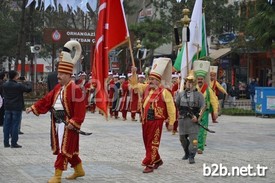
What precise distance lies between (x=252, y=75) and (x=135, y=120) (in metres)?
27.0

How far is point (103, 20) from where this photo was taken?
11586 millimetres

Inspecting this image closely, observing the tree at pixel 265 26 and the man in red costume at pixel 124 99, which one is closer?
the man in red costume at pixel 124 99

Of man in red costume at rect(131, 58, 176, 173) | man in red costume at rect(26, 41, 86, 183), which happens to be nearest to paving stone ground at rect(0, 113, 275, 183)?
man in red costume at rect(131, 58, 176, 173)

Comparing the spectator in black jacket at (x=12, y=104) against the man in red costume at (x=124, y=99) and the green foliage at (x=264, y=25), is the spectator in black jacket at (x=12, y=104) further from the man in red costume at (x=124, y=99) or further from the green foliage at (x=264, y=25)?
the green foliage at (x=264, y=25)

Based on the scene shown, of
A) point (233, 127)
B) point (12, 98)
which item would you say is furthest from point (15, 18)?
point (12, 98)

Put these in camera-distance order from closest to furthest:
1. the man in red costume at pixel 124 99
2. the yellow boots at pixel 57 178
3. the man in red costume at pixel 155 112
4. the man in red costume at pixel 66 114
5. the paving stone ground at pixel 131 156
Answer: the yellow boots at pixel 57 178
the man in red costume at pixel 66 114
the paving stone ground at pixel 131 156
the man in red costume at pixel 155 112
the man in red costume at pixel 124 99

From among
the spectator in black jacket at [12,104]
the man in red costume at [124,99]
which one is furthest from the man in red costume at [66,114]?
the man in red costume at [124,99]

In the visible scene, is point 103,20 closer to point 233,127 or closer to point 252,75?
point 233,127

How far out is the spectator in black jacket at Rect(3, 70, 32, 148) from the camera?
14.2m

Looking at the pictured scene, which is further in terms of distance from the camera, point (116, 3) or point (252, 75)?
point (252, 75)

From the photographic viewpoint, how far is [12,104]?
561 inches

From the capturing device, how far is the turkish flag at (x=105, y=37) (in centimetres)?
1116

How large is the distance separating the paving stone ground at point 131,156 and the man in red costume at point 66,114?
421mm

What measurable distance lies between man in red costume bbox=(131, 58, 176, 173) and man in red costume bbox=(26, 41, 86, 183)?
59.5 inches
